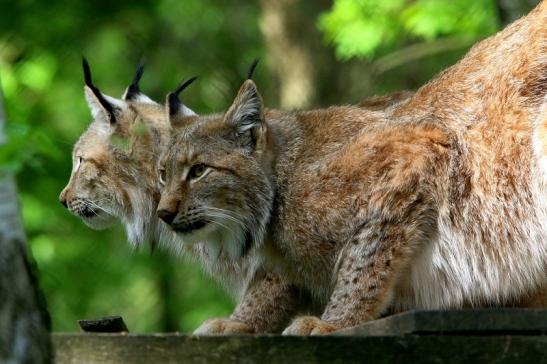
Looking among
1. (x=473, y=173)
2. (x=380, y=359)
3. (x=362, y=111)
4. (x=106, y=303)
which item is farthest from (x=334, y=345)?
(x=106, y=303)

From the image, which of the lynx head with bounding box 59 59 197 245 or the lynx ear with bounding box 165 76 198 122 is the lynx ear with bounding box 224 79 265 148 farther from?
the lynx head with bounding box 59 59 197 245

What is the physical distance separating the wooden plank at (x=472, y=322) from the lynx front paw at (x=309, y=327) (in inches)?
40.0

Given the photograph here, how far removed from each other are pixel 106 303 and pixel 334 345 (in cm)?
941

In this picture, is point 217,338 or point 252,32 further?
point 252,32

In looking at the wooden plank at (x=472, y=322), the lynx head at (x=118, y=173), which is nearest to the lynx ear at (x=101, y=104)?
the lynx head at (x=118, y=173)

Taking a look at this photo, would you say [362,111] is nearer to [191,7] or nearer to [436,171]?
[436,171]

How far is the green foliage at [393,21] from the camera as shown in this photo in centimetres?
959

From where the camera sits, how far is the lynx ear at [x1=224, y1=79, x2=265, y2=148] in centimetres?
581

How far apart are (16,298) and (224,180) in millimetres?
2704

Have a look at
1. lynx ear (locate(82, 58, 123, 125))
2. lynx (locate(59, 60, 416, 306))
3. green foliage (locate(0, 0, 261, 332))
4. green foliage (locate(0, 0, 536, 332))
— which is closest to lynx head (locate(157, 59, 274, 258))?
lynx (locate(59, 60, 416, 306))

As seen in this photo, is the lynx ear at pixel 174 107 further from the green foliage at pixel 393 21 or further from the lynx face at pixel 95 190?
the green foliage at pixel 393 21

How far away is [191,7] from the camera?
44.0ft

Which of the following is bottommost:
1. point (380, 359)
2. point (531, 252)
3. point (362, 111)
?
point (380, 359)

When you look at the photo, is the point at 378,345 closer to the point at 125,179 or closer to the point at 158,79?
the point at 125,179
